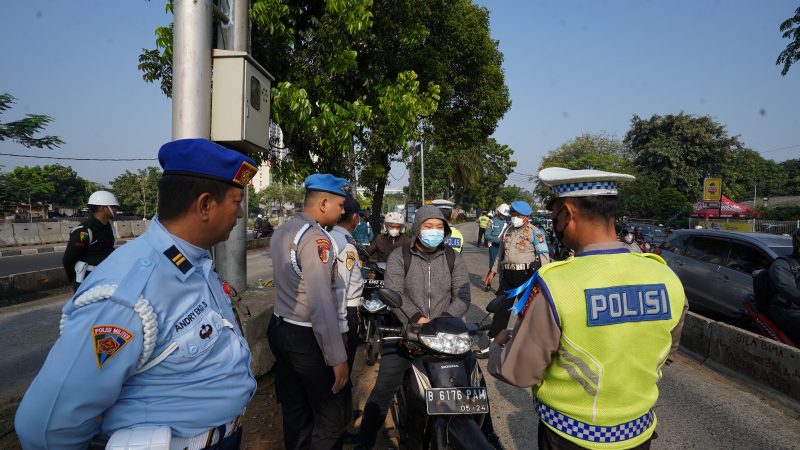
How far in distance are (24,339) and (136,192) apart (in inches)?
2120

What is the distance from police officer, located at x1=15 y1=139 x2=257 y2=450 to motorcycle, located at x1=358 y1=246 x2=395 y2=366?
3370 millimetres

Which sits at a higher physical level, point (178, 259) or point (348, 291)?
point (178, 259)

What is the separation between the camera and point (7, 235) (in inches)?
808

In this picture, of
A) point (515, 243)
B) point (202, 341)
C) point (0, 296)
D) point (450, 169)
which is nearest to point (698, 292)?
point (515, 243)

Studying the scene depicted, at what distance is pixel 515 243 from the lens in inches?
233

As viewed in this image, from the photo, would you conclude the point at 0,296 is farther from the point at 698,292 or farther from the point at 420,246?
the point at 698,292

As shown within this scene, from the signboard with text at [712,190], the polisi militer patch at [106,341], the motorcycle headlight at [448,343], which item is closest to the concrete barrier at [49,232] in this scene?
the motorcycle headlight at [448,343]

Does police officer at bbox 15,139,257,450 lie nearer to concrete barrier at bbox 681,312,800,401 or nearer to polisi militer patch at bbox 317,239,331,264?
polisi militer patch at bbox 317,239,331,264

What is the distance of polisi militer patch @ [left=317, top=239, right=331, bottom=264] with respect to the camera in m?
2.47

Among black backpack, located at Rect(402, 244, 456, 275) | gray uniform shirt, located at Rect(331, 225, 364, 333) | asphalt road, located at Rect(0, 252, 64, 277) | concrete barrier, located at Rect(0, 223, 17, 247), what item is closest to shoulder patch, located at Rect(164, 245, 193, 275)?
gray uniform shirt, located at Rect(331, 225, 364, 333)

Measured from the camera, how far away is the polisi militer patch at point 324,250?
8.12 ft

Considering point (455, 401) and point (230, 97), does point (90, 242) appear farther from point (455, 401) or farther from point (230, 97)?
point (455, 401)

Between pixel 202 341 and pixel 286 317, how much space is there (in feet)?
4.61

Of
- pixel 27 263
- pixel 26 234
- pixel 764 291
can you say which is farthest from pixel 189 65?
pixel 26 234
